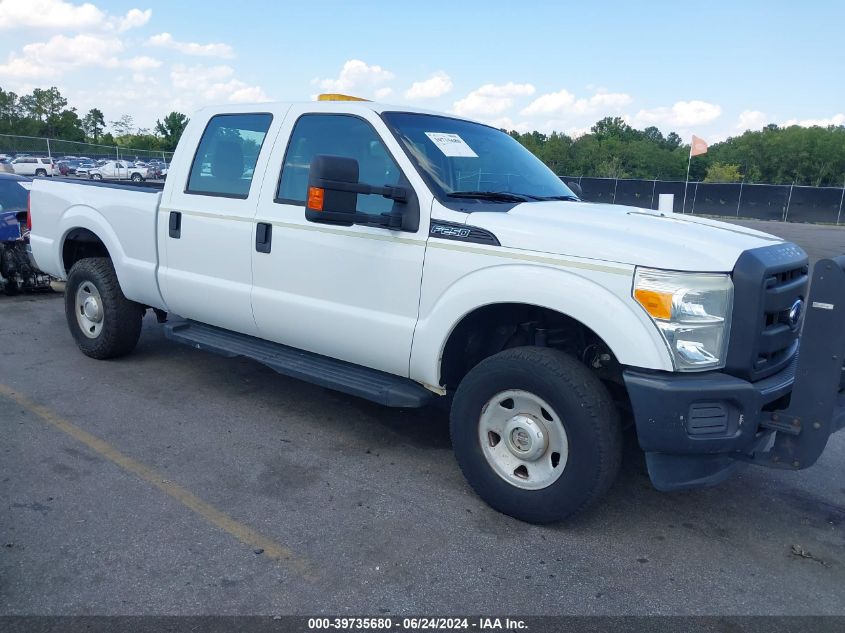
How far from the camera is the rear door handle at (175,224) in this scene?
16.7 feet

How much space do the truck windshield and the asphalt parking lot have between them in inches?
64.6

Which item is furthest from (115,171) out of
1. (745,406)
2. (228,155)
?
(745,406)

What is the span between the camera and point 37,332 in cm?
709

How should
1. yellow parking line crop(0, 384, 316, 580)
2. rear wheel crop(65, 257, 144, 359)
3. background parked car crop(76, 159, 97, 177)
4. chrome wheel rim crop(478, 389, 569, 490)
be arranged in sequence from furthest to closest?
background parked car crop(76, 159, 97, 177) < rear wheel crop(65, 257, 144, 359) < chrome wheel rim crop(478, 389, 569, 490) < yellow parking line crop(0, 384, 316, 580)

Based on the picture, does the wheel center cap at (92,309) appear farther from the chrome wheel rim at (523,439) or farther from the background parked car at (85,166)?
the background parked car at (85,166)

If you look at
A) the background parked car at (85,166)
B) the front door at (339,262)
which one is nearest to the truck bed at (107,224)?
the front door at (339,262)

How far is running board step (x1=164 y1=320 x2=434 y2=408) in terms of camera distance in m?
4.00

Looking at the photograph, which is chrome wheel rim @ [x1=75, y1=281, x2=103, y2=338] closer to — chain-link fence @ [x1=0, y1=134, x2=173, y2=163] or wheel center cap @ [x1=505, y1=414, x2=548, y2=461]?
wheel center cap @ [x1=505, y1=414, x2=548, y2=461]

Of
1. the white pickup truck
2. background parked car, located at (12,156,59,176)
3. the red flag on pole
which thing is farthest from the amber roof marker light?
background parked car, located at (12,156,59,176)

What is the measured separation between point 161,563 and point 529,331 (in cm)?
211

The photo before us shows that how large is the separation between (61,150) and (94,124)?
6792 centimetres

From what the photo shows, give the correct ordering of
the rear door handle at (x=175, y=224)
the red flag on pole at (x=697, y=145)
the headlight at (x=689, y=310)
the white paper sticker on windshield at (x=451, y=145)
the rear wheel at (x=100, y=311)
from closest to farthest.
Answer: the headlight at (x=689, y=310), the white paper sticker on windshield at (x=451, y=145), the rear door handle at (x=175, y=224), the rear wheel at (x=100, y=311), the red flag on pole at (x=697, y=145)

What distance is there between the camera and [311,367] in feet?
14.5

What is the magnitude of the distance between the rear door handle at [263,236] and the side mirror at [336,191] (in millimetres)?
870
